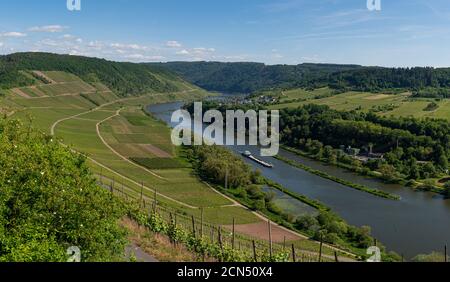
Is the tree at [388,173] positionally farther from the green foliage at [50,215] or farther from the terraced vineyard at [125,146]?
the green foliage at [50,215]

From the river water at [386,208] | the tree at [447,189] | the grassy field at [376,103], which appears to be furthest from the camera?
the grassy field at [376,103]

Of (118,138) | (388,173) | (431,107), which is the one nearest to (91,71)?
(118,138)

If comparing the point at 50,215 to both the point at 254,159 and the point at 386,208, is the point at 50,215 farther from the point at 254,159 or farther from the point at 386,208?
the point at 254,159

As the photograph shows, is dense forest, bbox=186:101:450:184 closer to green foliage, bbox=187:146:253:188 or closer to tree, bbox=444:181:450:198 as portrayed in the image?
tree, bbox=444:181:450:198

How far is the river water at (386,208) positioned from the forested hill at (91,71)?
8164 cm

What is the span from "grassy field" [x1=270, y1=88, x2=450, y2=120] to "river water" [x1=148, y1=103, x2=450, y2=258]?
32.4m

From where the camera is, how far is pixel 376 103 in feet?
344

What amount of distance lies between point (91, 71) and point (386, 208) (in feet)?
434

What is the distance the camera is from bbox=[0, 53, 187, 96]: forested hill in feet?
410

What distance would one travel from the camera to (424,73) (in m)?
139

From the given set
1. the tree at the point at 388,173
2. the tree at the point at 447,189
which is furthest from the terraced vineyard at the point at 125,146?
the tree at the point at 447,189

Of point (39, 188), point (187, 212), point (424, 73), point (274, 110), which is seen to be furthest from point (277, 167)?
point (424, 73)

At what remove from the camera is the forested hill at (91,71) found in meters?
125

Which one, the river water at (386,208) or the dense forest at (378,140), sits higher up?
the dense forest at (378,140)
